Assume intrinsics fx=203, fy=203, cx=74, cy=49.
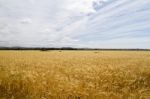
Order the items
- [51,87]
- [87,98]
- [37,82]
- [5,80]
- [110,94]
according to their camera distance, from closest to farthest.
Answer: [87,98]
[110,94]
[51,87]
[37,82]
[5,80]

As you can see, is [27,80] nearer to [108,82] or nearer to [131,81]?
[108,82]

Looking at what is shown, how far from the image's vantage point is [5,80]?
831 cm

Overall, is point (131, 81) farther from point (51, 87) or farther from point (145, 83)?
point (51, 87)

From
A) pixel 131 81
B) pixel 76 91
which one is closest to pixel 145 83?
pixel 131 81

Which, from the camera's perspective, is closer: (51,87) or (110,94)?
(110,94)

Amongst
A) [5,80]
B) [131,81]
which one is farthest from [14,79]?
[131,81]

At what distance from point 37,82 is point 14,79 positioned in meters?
1.27

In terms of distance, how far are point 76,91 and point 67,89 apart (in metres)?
0.34

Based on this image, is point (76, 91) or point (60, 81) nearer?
point (76, 91)

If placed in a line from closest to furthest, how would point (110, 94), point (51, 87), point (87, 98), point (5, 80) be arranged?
point (87, 98) → point (110, 94) → point (51, 87) → point (5, 80)

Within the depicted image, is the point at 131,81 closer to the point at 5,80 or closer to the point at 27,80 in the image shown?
the point at 27,80

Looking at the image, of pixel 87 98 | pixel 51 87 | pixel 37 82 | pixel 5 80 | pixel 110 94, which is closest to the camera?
pixel 87 98

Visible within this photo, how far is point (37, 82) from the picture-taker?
7738 millimetres

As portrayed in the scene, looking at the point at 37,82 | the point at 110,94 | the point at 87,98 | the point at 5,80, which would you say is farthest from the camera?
the point at 5,80
